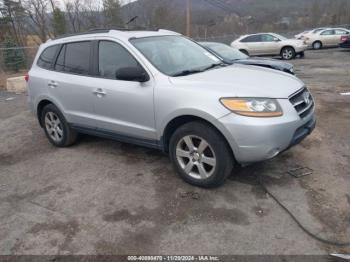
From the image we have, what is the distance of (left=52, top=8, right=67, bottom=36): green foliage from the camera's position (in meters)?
27.1

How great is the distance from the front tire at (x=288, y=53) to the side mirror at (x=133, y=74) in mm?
15790

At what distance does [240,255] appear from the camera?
2.77 m

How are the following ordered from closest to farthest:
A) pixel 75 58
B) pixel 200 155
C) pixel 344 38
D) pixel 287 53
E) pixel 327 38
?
pixel 200 155, pixel 75 58, pixel 287 53, pixel 344 38, pixel 327 38

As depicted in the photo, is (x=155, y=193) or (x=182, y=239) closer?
(x=182, y=239)

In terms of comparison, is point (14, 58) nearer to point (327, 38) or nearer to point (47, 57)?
point (47, 57)

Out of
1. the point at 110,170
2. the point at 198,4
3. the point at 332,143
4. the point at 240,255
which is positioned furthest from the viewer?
the point at 198,4

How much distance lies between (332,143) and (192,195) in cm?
255

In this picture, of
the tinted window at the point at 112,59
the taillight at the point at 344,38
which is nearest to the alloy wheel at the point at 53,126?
the tinted window at the point at 112,59

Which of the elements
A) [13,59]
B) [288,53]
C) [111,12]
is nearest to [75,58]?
[13,59]

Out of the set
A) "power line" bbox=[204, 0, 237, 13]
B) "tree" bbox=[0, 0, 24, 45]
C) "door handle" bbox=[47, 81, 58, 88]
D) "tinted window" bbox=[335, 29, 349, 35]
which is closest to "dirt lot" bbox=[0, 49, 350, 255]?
"door handle" bbox=[47, 81, 58, 88]

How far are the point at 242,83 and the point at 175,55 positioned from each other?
115 cm

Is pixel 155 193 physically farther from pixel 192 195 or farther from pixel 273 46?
pixel 273 46

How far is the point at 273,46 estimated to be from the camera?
58.6ft

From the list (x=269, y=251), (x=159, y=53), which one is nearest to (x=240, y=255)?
(x=269, y=251)
